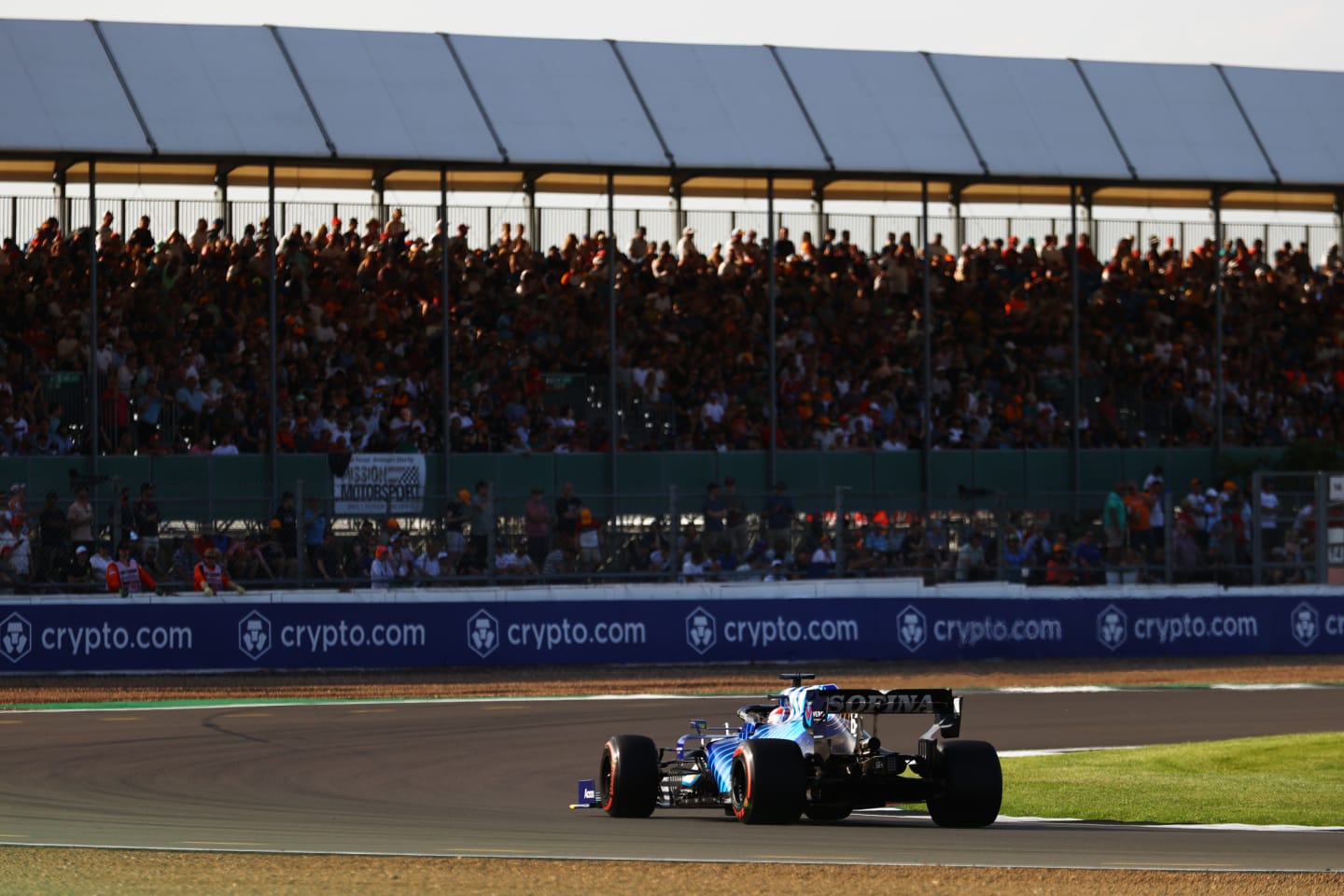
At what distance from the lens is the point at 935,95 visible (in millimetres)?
32719

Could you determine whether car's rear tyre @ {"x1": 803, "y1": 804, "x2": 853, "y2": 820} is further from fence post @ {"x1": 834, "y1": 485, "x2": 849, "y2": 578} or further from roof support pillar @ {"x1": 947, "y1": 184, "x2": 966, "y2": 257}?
roof support pillar @ {"x1": 947, "y1": 184, "x2": 966, "y2": 257}

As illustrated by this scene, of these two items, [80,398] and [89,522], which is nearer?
[89,522]

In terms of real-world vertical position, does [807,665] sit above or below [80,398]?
below

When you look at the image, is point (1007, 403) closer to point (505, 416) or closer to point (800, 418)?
point (800, 418)

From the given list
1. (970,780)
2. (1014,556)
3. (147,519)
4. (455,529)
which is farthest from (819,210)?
(970,780)

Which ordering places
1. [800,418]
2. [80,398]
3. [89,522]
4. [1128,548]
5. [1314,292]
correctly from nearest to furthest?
[89,522]
[80,398]
[1128,548]
[800,418]
[1314,292]

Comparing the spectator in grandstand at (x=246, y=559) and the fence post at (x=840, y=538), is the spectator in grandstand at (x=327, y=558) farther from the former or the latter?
the fence post at (x=840, y=538)

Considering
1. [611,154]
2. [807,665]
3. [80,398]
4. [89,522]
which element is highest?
[611,154]

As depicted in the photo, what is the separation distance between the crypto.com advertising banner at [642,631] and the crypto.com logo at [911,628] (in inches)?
0.7

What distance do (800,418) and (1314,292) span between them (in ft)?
38.7

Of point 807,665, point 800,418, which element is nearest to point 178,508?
point 807,665

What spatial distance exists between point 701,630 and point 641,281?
23.5 feet

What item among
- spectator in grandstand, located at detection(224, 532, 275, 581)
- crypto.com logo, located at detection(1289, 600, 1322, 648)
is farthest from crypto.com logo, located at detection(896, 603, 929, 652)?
spectator in grandstand, located at detection(224, 532, 275, 581)

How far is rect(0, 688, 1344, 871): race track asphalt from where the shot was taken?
1156 centimetres
